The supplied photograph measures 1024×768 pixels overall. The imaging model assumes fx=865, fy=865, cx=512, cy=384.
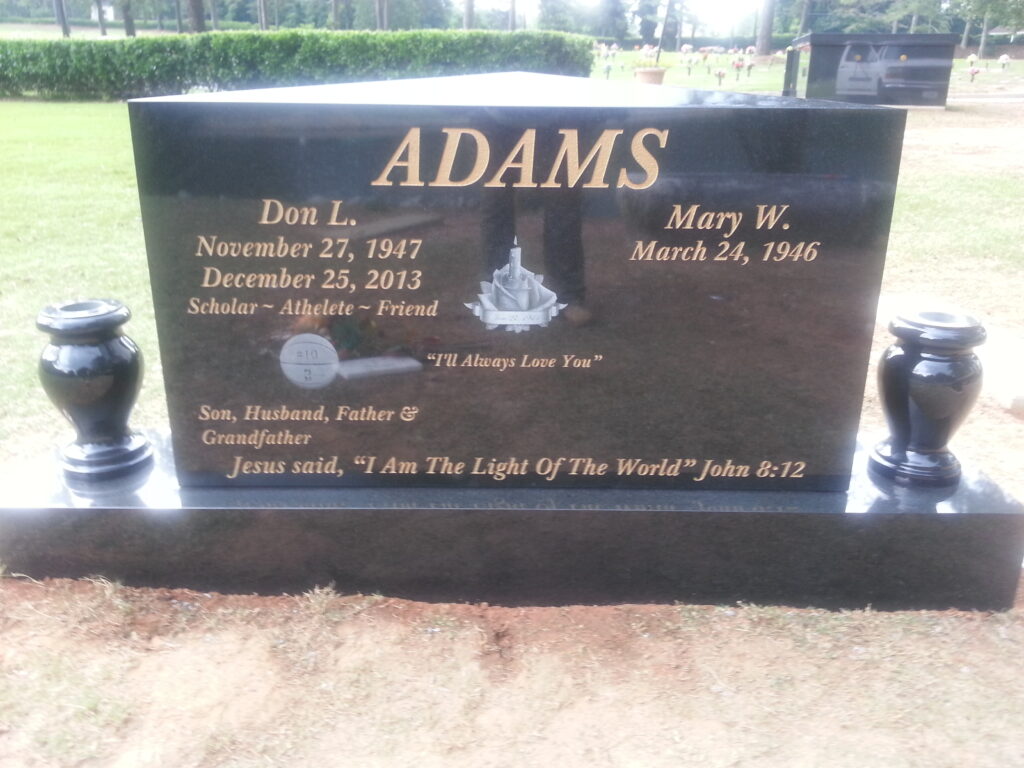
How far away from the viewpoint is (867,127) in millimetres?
2596

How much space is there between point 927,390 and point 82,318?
276 centimetres

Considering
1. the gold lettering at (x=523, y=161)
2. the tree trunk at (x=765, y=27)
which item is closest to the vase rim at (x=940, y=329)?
the gold lettering at (x=523, y=161)

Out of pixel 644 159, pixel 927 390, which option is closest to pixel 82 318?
pixel 644 159

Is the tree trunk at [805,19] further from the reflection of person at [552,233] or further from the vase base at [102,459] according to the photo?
the vase base at [102,459]

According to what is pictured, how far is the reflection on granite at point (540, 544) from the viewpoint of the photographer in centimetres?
280

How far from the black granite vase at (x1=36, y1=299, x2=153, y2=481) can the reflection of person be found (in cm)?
128

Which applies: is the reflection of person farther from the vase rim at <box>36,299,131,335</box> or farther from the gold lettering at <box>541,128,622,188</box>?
the vase rim at <box>36,299,131,335</box>

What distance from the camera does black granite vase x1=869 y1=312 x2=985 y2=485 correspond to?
2785mm

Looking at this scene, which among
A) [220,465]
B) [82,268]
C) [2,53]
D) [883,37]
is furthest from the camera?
[2,53]

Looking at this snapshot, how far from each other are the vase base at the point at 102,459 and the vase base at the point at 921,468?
260cm

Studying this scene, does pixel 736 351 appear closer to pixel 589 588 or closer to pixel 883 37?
pixel 589 588

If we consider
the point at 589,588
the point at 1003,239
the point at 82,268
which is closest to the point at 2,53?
the point at 82,268

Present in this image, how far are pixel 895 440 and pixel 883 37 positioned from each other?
→ 16841 mm

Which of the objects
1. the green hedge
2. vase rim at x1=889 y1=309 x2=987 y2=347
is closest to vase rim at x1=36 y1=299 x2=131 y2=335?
vase rim at x1=889 y1=309 x2=987 y2=347
